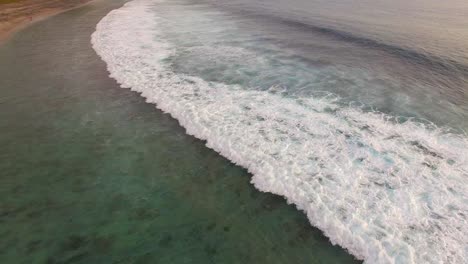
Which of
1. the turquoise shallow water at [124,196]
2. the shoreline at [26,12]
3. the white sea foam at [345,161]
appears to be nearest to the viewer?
the turquoise shallow water at [124,196]

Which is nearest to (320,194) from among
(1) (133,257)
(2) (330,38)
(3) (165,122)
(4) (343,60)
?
(1) (133,257)

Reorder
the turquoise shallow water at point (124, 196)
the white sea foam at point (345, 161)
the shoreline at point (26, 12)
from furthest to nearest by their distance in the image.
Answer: the shoreline at point (26, 12) < the white sea foam at point (345, 161) < the turquoise shallow water at point (124, 196)

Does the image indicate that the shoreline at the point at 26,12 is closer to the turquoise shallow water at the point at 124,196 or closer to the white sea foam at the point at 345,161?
the turquoise shallow water at the point at 124,196

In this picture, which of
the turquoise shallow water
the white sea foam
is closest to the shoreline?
the turquoise shallow water

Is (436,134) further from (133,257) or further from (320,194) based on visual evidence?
(133,257)

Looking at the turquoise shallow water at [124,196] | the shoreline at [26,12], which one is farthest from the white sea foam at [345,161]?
the shoreline at [26,12]

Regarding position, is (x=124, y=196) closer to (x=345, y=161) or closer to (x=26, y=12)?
(x=345, y=161)
